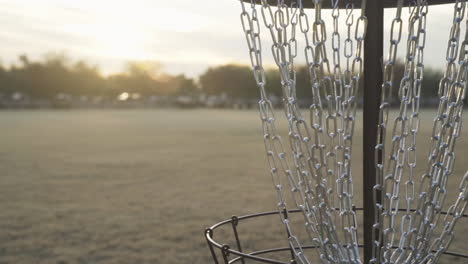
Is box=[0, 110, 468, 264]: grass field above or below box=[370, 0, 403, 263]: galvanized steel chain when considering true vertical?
below

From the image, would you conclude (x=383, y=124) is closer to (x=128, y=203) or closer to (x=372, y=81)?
(x=372, y=81)

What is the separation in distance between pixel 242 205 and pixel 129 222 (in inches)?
51.6

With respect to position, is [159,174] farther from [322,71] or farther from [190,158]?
[322,71]

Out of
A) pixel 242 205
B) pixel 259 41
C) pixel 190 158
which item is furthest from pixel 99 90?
pixel 259 41

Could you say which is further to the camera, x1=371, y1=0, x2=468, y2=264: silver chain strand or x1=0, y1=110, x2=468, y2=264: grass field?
x1=0, y1=110, x2=468, y2=264: grass field

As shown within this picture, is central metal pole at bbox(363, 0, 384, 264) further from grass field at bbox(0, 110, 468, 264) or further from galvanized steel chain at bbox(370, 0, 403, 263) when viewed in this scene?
grass field at bbox(0, 110, 468, 264)

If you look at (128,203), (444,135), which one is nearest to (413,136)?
(444,135)

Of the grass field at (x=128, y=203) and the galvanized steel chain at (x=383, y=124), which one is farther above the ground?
the galvanized steel chain at (x=383, y=124)

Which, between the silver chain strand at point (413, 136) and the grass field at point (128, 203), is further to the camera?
the grass field at point (128, 203)

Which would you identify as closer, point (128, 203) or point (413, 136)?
point (413, 136)

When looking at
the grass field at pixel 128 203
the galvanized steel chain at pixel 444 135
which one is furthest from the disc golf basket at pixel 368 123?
the grass field at pixel 128 203

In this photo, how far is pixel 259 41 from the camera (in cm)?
149

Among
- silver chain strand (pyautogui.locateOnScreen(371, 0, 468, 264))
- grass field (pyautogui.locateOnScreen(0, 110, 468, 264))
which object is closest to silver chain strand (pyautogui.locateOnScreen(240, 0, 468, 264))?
silver chain strand (pyautogui.locateOnScreen(371, 0, 468, 264))

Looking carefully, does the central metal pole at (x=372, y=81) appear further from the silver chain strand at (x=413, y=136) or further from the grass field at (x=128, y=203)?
the grass field at (x=128, y=203)
